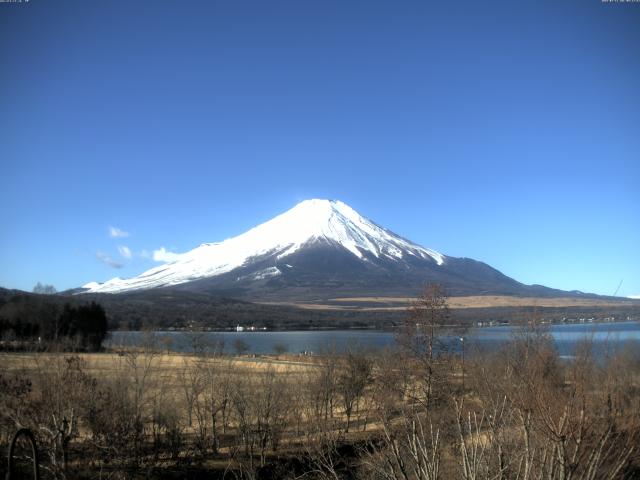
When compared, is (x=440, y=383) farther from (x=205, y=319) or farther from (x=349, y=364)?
(x=205, y=319)

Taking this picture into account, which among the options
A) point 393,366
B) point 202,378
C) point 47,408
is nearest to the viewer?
point 47,408

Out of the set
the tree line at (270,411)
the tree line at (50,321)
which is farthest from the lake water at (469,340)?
the tree line at (50,321)

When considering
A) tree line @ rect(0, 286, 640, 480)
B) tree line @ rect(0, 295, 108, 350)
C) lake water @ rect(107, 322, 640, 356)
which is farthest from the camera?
tree line @ rect(0, 295, 108, 350)

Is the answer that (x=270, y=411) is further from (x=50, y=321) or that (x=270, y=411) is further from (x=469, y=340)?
(x=50, y=321)

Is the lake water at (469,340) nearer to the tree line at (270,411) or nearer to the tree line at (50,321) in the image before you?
the tree line at (270,411)

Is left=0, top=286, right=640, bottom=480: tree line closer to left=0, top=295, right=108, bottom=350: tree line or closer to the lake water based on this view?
the lake water

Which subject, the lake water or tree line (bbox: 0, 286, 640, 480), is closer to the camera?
the lake water

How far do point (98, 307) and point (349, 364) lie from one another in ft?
200

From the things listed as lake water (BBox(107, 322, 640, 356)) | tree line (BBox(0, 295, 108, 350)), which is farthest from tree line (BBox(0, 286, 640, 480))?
tree line (BBox(0, 295, 108, 350))

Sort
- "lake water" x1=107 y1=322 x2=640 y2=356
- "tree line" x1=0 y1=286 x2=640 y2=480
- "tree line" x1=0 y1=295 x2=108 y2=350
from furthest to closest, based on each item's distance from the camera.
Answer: "tree line" x1=0 y1=295 x2=108 y2=350, "tree line" x1=0 y1=286 x2=640 y2=480, "lake water" x1=107 y1=322 x2=640 y2=356

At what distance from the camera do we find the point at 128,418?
62.2 ft

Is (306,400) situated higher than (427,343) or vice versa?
(427,343)

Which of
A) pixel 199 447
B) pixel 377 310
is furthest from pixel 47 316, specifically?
pixel 377 310

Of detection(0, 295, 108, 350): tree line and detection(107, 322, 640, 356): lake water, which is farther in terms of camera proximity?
detection(0, 295, 108, 350): tree line
